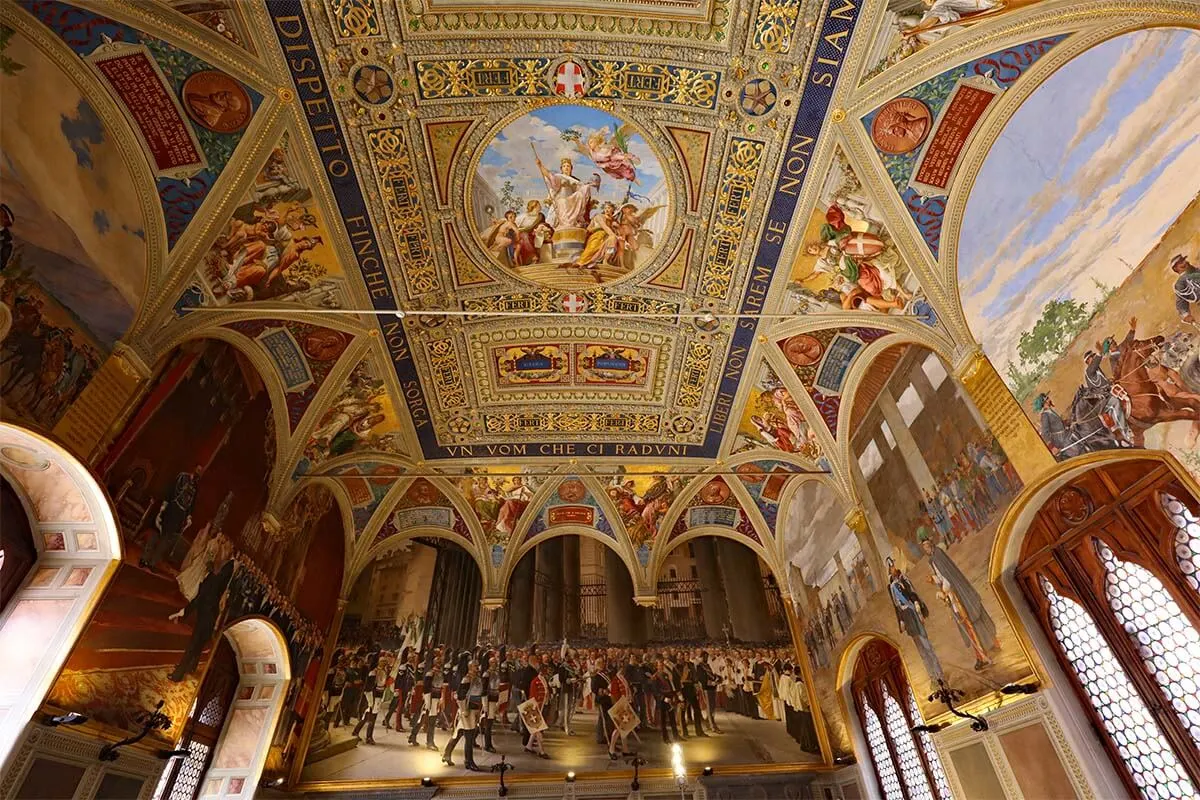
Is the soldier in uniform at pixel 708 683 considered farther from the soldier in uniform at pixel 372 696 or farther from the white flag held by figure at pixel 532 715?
the soldier in uniform at pixel 372 696

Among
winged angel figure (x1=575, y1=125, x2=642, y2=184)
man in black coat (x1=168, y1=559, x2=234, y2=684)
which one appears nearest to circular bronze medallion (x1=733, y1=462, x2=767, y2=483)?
winged angel figure (x1=575, y1=125, x2=642, y2=184)

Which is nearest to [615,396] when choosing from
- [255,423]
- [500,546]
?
[500,546]

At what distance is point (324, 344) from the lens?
11188mm

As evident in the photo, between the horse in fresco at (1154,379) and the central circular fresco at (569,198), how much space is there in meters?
6.34

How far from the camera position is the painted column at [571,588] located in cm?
1538

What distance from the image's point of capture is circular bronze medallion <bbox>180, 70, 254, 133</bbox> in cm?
751

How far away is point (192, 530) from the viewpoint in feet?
30.5

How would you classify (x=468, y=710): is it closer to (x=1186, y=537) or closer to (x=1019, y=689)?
(x=1019, y=689)

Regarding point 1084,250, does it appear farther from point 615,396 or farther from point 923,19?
point 615,396

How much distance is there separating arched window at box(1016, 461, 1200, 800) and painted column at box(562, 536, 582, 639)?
1054cm

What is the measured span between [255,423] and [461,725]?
8121 millimetres

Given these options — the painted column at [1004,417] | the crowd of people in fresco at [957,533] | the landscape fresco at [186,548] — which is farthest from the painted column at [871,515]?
the landscape fresco at [186,548]

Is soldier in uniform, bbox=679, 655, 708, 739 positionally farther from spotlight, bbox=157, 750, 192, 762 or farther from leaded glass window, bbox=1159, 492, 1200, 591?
leaded glass window, bbox=1159, 492, 1200, 591

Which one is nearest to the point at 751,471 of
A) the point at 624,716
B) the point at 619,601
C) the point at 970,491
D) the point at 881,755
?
the point at 619,601
